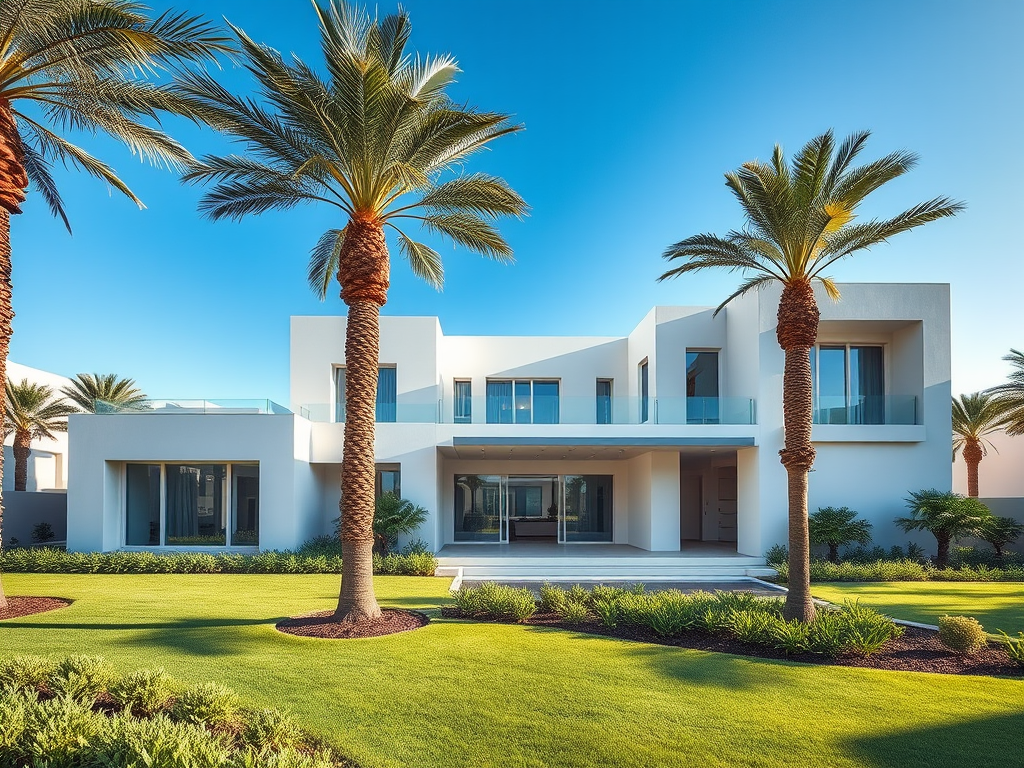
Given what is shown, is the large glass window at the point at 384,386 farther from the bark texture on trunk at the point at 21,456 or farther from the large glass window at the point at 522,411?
the bark texture on trunk at the point at 21,456

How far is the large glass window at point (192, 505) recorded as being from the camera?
1773cm

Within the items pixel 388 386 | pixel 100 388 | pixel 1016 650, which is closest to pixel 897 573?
pixel 1016 650

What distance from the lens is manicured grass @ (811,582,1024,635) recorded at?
10.9 m

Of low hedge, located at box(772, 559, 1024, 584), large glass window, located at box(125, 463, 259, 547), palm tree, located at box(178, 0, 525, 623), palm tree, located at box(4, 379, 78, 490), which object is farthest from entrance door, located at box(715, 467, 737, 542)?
palm tree, located at box(4, 379, 78, 490)

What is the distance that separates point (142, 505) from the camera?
17922mm

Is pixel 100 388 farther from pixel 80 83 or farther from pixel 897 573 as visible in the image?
pixel 897 573

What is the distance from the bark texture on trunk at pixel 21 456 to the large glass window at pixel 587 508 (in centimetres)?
2115

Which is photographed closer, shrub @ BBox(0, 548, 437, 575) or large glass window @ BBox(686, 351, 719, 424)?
shrub @ BBox(0, 548, 437, 575)

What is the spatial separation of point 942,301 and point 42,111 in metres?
21.9

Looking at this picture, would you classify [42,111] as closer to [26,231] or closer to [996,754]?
[26,231]

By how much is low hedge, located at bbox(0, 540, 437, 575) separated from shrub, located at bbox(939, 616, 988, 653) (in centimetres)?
1089

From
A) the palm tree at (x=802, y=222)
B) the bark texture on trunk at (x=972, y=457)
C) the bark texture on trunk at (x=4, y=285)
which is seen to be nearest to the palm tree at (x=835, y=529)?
the palm tree at (x=802, y=222)

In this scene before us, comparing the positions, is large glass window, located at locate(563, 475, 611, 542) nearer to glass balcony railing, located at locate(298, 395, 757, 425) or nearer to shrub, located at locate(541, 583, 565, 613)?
glass balcony railing, located at locate(298, 395, 757, 425)

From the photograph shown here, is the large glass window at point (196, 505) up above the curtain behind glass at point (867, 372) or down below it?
below
